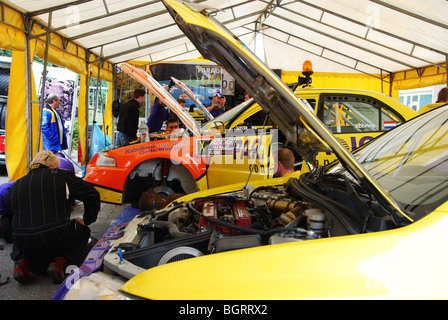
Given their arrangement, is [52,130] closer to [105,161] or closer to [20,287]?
[105,161]

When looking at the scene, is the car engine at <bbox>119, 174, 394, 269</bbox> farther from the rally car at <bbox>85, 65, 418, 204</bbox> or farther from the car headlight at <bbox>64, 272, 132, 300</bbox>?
the rally car at <bbox>85, 65, 418, 204</bbox>

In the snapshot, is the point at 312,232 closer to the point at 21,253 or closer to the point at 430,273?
the point at 430,273

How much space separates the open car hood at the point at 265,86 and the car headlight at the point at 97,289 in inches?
38.6

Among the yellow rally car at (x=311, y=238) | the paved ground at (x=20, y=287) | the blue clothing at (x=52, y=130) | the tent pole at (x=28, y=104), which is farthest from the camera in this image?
the blue clothing at (x=52, y=130)

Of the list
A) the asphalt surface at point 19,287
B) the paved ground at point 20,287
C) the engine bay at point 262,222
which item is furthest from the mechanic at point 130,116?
the engine bay at point 262,222

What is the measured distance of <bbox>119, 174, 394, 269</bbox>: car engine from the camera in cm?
155

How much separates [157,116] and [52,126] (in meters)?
2.49

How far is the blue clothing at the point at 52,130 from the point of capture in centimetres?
741

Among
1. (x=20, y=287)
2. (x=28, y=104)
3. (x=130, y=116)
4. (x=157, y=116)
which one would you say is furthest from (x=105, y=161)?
(x=28, y=104)

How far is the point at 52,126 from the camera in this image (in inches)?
295

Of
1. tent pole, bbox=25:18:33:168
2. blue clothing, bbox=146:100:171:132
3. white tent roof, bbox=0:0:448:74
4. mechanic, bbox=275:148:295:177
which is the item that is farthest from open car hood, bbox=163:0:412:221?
tent pole, bbox=25:18:33:168

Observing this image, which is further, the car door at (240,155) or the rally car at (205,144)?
the rally car at (205,144)

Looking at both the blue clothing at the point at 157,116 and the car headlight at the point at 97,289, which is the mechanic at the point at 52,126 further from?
the car headlight at the point at 97,289
